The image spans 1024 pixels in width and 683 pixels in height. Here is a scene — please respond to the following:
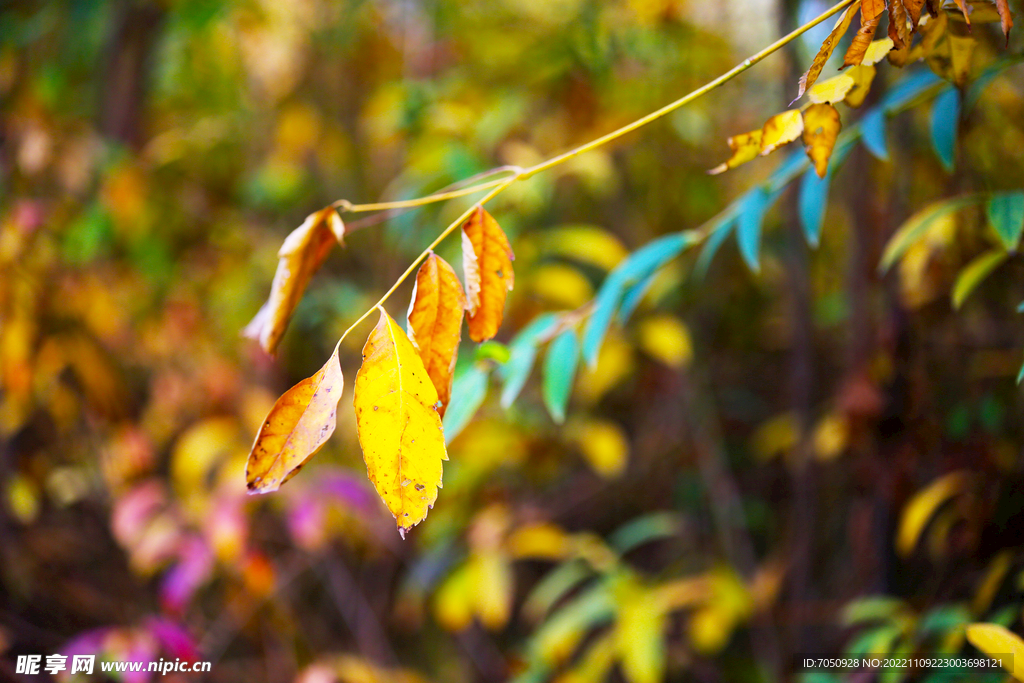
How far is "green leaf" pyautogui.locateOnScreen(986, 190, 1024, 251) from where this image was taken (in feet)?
1.24

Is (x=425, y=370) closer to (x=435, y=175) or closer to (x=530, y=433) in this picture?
(x=435, y=175)

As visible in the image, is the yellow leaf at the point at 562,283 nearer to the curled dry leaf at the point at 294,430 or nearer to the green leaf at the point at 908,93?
the green leaf at the point at 908,93

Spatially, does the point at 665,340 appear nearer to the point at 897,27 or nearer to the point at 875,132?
the point at 875,132

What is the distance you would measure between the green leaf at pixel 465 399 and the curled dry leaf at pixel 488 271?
0.44 ft

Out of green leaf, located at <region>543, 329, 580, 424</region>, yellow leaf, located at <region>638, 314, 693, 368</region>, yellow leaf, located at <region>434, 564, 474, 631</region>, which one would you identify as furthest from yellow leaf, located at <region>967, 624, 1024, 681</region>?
yellow leaf, located at <region>434, 564, 474, 631</region>

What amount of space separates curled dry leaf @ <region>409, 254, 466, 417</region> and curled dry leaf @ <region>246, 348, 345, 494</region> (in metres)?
0.05

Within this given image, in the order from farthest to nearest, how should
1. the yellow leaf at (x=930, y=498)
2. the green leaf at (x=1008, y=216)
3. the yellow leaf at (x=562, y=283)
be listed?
the yellow leaf at (x=562, y=283), the yellow leaf at (x=930, y=498), the green leaf at (x=1008, y=216)

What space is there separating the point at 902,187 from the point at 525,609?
A: 1.07m

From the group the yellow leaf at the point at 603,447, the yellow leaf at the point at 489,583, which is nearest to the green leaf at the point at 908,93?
the yellow leaf at the point at 603,447

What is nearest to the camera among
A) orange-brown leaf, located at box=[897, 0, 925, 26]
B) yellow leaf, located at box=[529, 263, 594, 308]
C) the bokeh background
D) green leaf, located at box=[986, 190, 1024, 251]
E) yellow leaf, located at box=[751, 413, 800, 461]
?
orange-brown leaf, located at box=[897, 0, 925, 26]

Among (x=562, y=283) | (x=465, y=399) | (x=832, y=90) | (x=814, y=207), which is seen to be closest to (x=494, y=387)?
(x=562, y=283)

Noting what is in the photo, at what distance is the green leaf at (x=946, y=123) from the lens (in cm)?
44

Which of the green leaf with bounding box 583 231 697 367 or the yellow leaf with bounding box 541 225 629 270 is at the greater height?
the green leaf with bounding box 583 231 697 367

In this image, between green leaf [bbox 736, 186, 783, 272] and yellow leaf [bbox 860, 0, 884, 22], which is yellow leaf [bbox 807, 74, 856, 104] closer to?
yellow leaf [bbox 860, 0, 884, 22]
